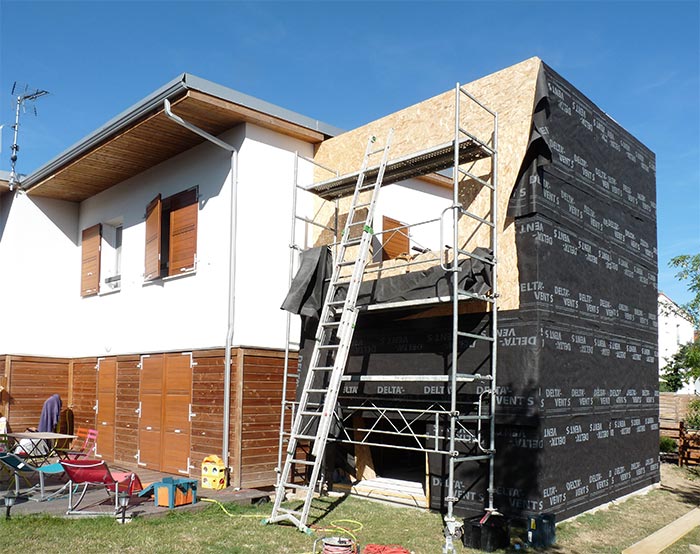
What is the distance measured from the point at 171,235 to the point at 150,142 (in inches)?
68.9

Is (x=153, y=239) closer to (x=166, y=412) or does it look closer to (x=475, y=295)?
(x=166, y=412)

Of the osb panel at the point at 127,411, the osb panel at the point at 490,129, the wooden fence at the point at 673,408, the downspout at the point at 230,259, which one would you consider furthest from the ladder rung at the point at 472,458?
the wooden fence at the point at 673,408

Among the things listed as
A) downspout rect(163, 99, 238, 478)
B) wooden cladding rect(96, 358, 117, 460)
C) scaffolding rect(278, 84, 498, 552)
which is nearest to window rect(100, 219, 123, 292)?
wooden cladding rect(96, 358, 117, 460)

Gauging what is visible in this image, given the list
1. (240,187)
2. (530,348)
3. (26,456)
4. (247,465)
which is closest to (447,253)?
(530,348)

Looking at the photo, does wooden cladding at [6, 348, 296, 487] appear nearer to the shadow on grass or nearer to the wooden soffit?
the shadow on grass

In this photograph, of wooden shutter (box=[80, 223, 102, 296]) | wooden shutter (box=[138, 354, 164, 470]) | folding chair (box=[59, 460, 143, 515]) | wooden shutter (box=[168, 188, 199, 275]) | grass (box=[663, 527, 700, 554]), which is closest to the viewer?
grass (box=[663, 527, 700, 554])

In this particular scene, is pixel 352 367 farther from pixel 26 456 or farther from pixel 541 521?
pixel 26 456

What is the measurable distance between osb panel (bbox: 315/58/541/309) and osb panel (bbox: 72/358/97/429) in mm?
8540

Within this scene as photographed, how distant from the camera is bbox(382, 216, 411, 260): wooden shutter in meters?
12.8

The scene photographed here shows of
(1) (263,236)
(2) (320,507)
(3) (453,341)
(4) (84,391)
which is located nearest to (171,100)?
(1) (263,236)

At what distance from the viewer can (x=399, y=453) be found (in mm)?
13453

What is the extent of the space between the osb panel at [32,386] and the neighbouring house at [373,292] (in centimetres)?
5

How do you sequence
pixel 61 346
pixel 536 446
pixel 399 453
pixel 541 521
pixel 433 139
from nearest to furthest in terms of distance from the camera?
1. pixel 541 521
2. pixel 536 446
3. pixel 433 139
4. pixel 399 453
5. pixel 61 346

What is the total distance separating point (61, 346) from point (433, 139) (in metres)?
10.3
